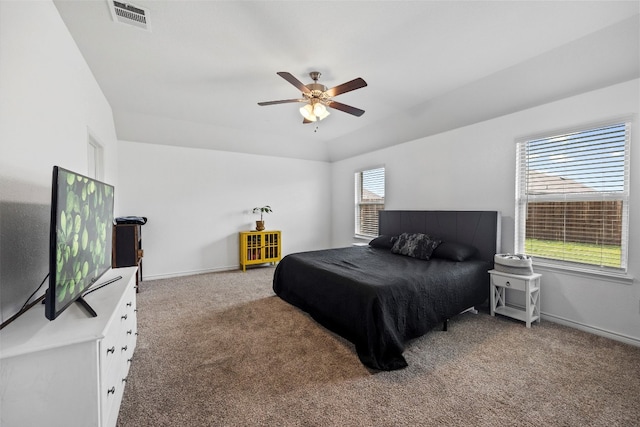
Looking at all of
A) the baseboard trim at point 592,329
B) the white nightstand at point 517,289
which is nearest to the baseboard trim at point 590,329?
the baseboard trim at point 592,329

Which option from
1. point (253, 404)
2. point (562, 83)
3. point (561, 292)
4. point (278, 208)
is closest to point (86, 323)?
point (253, 404)

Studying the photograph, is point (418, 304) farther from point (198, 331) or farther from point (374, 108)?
point (374, 108)

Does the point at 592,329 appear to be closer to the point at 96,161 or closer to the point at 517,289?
the point at 517,289

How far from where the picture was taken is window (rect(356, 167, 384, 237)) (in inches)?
205

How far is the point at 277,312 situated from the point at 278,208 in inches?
118

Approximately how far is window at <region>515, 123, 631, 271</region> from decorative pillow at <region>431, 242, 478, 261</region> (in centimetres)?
54

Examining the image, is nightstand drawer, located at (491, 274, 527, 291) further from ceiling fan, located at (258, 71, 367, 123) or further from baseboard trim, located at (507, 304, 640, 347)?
ceiling fan, located at (258, 71, 367, 123)

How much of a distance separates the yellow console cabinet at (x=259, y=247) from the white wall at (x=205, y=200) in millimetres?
309

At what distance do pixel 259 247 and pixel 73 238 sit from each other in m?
3.98

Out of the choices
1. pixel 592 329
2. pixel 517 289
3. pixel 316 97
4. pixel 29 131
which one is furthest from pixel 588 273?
pixel 29 131

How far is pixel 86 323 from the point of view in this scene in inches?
48.7

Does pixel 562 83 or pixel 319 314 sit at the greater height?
pixel 562 83

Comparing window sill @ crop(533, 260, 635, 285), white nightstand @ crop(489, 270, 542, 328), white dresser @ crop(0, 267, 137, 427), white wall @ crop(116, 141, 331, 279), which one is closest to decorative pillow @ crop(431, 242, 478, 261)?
white nightstand @ crop(489, 270, 542, 328)

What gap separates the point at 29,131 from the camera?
5.05 ft
